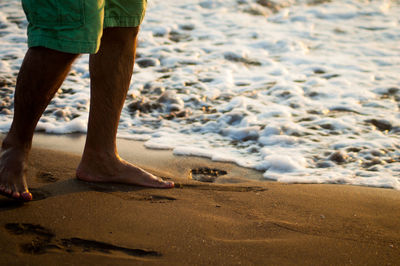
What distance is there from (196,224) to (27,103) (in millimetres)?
822

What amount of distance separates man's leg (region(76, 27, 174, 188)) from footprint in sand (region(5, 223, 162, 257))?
2.07 feet

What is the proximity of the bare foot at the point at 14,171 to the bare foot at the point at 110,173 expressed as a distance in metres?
0.38

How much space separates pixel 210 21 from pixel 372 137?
12.9ft

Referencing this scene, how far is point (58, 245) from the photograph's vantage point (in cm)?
159

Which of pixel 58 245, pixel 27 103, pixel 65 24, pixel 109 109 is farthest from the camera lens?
pixel 109 109

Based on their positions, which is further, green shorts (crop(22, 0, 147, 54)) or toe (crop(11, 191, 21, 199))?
toe (crop(11, 191, 21, 199))

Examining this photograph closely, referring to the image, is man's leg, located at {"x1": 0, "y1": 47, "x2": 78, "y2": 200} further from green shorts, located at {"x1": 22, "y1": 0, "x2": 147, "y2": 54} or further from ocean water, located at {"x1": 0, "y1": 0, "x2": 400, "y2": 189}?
ocean water, located at {"x1": 0, "y1": 0, "x2": 400, "y2": 189}

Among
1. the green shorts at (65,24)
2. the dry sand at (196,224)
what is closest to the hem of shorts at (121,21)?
the green shorts at (65,24)

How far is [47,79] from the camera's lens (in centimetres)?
185

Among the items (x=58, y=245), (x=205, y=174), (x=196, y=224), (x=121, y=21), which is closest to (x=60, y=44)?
(x=121, y=21)

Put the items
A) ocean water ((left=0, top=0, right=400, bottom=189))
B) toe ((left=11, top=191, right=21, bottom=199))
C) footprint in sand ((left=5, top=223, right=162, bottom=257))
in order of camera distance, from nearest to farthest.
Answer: footprint in sand ((left=5, top=223, right=162, bottom=257)) < toe ((left=11, top=191, right=21, bottom=199)) < ocean water ((left=0, top=0, right=400, bottom=189))

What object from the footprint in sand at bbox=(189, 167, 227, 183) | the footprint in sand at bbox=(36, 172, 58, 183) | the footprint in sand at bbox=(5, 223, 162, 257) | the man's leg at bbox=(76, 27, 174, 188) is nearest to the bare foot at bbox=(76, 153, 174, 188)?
the man's leg at bbox=(76, 27, 174, 188)

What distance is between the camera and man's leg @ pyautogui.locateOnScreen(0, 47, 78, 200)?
5.98 ft

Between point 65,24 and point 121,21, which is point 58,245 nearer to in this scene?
point 65,24
